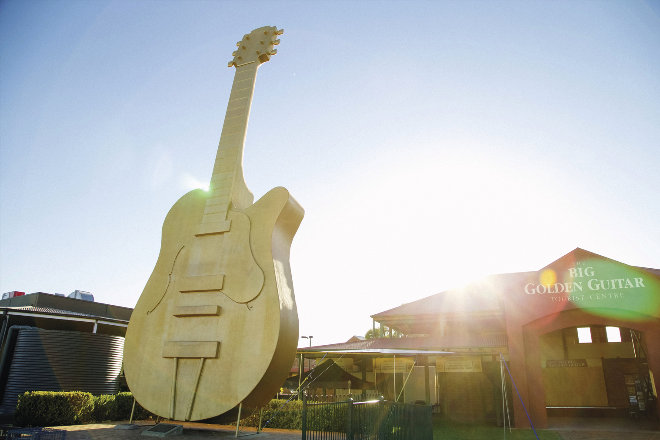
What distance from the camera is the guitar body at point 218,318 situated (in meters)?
6.02

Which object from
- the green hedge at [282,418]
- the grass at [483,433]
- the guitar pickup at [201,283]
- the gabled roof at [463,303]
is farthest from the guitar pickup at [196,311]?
the gabled roof at [463,303]

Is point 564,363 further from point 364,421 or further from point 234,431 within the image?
point 234,431

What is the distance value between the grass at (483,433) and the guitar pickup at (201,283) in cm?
822

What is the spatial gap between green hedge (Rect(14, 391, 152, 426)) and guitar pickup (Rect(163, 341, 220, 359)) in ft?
16.0

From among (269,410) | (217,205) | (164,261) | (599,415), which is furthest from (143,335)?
(599,415)

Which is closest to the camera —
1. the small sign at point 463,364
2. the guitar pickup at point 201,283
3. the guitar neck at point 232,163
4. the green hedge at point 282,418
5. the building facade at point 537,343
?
the guitar pickup at point 201,283

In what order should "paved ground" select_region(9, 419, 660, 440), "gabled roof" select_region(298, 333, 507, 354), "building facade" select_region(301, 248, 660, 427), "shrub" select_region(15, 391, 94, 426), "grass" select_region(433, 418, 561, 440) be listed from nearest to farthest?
"paved ground" select_region(9, 419, 660, 440), "shrub" select_region(15, 391, 94, 426), "grass" select_region(433, 418, 561, 440), "building facade" select_region(301, 248, 660, 427), "gabled roof" select_region(298, 333, 507, 354)

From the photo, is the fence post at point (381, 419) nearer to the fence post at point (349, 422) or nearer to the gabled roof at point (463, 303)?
the fence post at point (349, 422)

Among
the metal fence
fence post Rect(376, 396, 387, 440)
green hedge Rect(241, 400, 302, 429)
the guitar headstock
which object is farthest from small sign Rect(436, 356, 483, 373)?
the guitar headstock

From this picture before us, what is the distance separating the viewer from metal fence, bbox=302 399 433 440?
19.5 ft

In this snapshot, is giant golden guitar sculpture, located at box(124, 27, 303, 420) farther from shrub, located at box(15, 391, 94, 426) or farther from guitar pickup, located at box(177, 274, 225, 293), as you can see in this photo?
shrub, located at box(15, 391, 94, 426)

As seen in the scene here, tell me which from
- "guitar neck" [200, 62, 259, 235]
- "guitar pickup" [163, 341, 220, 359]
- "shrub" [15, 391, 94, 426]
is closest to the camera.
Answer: "guitar pickup" [163, 341, 220, 359]

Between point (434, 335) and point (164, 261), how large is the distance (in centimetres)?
1466

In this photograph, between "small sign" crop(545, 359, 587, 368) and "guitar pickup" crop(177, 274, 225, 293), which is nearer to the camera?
"guitar pickup" crop(177, 274, 225, 293)
